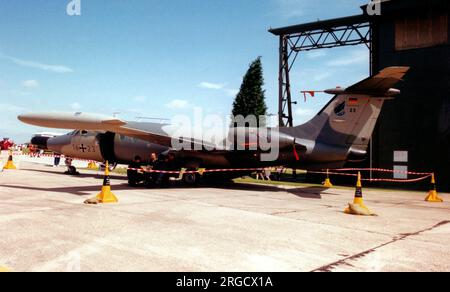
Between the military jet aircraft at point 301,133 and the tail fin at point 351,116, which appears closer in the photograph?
the military jet aircraft at point 301,133

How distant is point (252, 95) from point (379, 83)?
3454 cm

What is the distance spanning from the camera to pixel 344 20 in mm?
25500

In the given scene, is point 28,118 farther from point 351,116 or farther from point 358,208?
point 351,116

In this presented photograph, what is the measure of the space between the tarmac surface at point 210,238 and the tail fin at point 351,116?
5469 millimetres

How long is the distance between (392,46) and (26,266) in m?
25.0

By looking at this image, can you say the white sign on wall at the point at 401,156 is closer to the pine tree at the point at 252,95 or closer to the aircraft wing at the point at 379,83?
the aircraft wing at the point at 379,83

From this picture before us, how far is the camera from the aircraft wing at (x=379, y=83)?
13.2 metres

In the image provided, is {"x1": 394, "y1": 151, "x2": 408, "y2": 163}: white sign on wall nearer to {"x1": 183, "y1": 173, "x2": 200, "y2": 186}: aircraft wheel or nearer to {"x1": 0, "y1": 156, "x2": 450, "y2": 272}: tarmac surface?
{"x1": 0, "y1": 156, "x2": 450, "y2": 272}: tarmac surface

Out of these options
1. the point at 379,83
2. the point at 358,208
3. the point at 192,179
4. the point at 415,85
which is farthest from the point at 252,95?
the point at 358,208

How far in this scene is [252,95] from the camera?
4825 centimetres

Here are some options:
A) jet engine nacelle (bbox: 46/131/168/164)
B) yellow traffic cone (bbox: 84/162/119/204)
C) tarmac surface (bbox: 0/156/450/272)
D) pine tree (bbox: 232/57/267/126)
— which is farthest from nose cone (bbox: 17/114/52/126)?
pine tree (bbox: 232/57/267/126)

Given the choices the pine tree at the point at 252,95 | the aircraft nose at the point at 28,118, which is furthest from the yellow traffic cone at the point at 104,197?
the pine tree at the point at 252,95

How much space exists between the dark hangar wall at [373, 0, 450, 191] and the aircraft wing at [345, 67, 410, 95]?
9.73 metres
